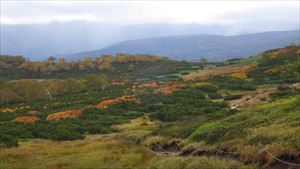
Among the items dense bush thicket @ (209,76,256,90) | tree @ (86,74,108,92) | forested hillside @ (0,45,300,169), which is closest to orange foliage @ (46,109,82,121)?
forested hillside @ (0,45,300,169)

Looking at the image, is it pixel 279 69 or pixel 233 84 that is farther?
pixel 279 69

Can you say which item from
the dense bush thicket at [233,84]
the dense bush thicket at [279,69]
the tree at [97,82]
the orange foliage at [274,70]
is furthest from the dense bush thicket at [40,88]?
the orange foliage at [274,70]

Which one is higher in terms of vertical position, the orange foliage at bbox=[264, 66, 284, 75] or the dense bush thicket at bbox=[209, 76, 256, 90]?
the orange foliage at bbox=[264, 66, 284, 75]

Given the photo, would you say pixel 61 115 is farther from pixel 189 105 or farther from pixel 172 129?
pixel 172 129

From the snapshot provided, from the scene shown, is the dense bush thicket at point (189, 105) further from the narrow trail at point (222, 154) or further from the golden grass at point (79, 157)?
the golden grass at point (79, 157)

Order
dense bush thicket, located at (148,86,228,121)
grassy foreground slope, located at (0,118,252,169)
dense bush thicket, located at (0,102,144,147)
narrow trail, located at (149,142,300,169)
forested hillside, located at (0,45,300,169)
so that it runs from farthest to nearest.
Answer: dense bush thicket, located at (148,86,228,121)
dense bush thicket, located at (0,102,144,147)
grassy foreground slope, located at (0,118,252,169)
forested hillside, located at (0,45,300,169)
narrow trail, located at (149,142,300,169)

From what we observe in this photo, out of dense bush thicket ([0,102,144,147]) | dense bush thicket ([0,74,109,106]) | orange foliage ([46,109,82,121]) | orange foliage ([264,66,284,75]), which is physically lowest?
dense bush thicket ([0,74,109,106])

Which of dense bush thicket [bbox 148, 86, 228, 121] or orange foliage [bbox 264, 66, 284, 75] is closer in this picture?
dense bush thicket [bbox 148, 86, 228, 121]

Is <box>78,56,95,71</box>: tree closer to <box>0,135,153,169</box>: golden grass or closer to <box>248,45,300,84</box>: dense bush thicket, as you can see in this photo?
<box>248,45,300,84</box>: dense bush thicket

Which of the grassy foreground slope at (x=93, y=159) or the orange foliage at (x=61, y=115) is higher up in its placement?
the grassy foreground slope at (x=93, y=159)

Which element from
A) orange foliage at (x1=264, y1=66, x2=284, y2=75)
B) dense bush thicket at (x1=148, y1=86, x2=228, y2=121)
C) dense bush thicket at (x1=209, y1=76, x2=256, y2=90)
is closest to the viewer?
dense bush thicket at (x1=148, y1=86, x2=228, y2=121)

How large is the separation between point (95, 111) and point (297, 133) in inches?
1735

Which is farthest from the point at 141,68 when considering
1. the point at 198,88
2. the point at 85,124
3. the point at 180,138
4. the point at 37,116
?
the point at 180,138

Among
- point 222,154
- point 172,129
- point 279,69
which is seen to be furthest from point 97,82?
point 222,154
